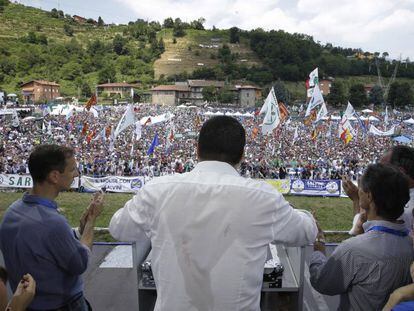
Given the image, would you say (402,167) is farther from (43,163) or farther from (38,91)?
(38,91)

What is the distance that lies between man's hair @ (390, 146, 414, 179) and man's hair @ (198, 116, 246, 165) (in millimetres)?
2175

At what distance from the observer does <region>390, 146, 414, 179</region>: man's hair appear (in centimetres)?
358

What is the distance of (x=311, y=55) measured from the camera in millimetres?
157000

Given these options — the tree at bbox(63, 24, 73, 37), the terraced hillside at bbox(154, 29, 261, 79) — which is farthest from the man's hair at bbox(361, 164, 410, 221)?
the tree at bbox(63, 24, 73, 37)

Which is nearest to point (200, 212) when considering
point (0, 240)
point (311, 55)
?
Answer: point (0, 240)

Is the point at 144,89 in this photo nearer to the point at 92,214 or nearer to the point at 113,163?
the point at 113,163

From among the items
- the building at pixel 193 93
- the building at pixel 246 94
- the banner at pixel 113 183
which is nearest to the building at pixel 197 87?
the building at pixel 193 93

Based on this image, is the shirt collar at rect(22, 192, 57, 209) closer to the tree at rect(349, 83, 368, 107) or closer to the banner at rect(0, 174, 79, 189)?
the banner at rect(0, 174, 79, 189)

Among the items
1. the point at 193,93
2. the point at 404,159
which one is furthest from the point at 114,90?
the point at 404,159

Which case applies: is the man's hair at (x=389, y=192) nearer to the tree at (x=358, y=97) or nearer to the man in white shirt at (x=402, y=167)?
the man in white shirt at (x=402, y=167)

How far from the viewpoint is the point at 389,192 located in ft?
7.97

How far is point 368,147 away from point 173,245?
1204 inches

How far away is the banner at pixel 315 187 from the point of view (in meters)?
18.7

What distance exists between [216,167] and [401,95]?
4426 inches
